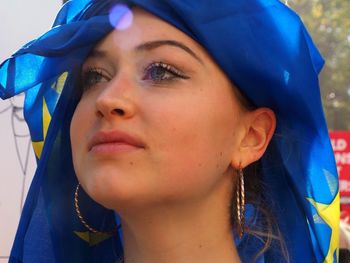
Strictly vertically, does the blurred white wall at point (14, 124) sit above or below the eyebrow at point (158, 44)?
below

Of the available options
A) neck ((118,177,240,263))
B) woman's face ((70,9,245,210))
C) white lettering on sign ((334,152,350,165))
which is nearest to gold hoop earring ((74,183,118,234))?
neck ((118,177,240,263))

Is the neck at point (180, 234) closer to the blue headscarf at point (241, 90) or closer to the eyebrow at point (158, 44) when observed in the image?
the blue headscarf at point (241, 90)

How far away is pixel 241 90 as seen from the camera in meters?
1.36

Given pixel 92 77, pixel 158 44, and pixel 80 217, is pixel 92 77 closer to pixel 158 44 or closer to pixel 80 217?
pixel 158 44

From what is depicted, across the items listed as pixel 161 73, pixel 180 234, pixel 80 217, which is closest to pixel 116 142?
pixel 161 73

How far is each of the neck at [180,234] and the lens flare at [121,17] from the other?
435 millimetres

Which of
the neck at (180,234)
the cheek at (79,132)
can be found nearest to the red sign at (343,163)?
the neck at (180,234)

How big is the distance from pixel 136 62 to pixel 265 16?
348mm

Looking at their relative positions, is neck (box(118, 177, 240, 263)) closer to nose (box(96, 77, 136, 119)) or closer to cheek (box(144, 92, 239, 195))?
cheek (box(144, 92, 239, 195))

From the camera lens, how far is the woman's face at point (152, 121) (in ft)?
3.84

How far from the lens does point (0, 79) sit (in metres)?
1.41

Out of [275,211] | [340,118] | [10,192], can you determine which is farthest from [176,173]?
[340,118]

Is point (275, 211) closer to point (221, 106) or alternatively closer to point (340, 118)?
point (221, 106)

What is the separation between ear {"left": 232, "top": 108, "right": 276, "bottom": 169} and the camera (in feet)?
4.59
